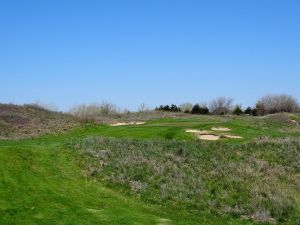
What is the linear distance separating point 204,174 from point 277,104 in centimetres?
8020

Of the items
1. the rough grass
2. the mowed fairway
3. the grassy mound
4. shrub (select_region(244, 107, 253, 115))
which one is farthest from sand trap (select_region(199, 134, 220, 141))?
shrub (select_region(244, 107, 253, 115))

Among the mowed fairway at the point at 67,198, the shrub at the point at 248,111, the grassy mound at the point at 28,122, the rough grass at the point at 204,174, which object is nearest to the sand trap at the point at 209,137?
the rough grass at the point at 204,174

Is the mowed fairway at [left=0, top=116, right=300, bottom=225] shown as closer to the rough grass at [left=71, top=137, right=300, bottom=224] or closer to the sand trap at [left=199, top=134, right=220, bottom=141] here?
the rough grass at [left=71, top=137, right=300, bottom=224]

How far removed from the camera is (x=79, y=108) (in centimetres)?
11025

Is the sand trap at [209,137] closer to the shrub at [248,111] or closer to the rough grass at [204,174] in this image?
the rough grass at [204,174]

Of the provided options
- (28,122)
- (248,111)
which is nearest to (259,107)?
(248,111)

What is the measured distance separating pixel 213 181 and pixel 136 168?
12.6 feet

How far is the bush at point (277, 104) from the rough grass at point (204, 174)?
6670 centimetres

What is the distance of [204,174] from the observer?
A: 2639cm

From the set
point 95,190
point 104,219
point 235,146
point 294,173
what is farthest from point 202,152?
point 104,219

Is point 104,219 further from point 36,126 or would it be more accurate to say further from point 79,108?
point 79,108

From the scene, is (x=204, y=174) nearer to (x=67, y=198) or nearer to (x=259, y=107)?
(x=67, y=198)

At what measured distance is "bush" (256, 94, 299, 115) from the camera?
98.3 metres

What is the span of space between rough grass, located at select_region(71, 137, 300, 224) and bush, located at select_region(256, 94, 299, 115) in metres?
66.7
